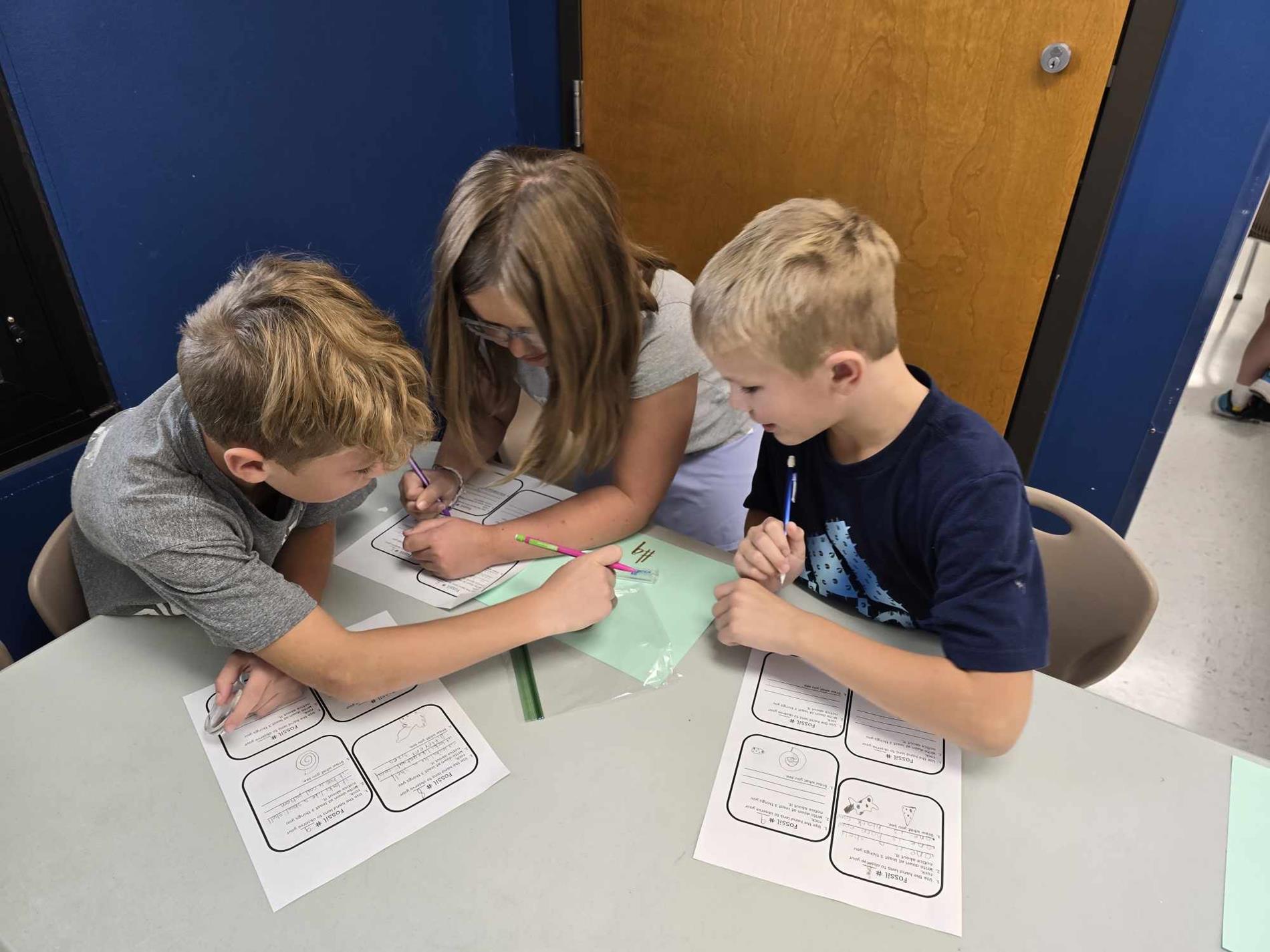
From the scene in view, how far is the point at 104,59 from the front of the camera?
1.27m

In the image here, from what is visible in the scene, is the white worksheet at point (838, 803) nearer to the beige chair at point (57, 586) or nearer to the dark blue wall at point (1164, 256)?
the beige chair at point (57, 586)

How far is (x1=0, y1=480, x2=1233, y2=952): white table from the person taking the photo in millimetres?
638

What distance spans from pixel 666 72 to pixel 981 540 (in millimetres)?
1518

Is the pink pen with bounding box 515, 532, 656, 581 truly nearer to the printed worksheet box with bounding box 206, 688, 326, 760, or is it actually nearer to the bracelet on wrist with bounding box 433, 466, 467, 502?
the bracelet on wrist with bounding box 433, 466, 467, 502

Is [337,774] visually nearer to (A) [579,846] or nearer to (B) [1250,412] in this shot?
(A) [579,846]

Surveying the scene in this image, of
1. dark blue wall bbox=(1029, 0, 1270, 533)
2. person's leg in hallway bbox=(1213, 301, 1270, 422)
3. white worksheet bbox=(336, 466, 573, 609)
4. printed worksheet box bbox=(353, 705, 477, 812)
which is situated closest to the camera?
printed worksheet box bbox=(353, 705, 477, 812)

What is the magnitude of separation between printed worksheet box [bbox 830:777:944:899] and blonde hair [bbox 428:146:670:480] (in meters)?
0.56

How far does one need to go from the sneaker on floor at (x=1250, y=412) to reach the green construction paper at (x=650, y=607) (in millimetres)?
2654

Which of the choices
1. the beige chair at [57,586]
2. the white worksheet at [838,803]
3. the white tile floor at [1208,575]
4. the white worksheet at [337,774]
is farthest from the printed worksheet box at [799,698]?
the white tile floor at [1208,575]

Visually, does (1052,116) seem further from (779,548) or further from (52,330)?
(52,330)

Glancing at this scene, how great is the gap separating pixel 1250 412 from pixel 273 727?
321cm

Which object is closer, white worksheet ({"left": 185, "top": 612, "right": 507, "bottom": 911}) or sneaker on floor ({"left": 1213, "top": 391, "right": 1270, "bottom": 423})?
white worksheet ({"left": 185, "top": 612, "right": 507, "bottom": 911})

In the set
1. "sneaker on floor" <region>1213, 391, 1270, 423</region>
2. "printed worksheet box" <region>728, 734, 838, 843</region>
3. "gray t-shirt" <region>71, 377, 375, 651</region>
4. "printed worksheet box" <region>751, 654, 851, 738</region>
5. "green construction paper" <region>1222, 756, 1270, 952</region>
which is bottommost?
"sneaker on floor" <region>1213, 391, 1270, 423</region>

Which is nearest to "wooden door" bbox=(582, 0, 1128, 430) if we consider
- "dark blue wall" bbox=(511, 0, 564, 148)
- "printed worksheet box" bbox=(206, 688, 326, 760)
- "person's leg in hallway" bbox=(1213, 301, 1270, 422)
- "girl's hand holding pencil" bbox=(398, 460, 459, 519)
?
"dark blue wall" bbox=(511, 0, 564, 148)
